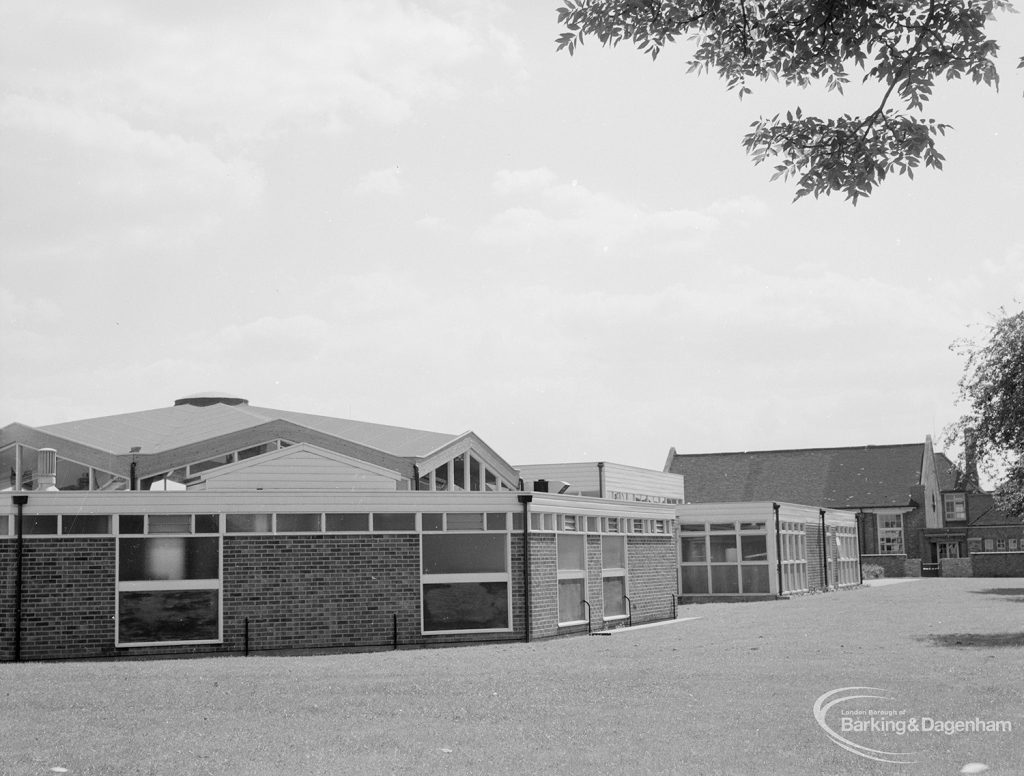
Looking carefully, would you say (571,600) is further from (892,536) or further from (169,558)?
(892,536)

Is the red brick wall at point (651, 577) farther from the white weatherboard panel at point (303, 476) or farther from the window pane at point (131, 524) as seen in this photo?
the window pane at point (131, 524)

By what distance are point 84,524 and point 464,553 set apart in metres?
6.85

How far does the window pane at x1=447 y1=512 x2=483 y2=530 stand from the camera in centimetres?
2317

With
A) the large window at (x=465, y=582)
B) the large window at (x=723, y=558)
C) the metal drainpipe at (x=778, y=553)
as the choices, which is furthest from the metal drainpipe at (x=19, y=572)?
the metal drainpipe at (x=778, y=553)

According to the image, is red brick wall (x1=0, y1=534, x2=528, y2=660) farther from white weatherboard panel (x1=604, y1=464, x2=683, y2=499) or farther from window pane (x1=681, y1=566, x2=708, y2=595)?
white weatherboard panel (x1=604, y1=464, x2=683, y2=499)

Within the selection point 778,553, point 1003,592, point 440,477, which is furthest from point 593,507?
point 1003,592

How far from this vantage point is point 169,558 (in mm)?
21578

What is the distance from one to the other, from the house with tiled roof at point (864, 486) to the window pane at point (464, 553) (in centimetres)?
4571

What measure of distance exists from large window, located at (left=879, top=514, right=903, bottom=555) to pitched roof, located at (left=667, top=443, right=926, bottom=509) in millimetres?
1000

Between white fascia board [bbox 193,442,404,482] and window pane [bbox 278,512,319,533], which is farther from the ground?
white fascia board [bbox 193,442,404,482]

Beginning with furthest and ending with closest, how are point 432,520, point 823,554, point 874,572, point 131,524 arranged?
point 874,572 < point 823,554 < point 432,520 < point 131,524

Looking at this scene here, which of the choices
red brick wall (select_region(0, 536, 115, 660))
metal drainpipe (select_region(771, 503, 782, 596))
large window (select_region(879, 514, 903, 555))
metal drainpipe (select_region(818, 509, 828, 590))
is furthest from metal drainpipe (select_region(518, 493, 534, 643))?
large window (select_region(879, 514, 903, 555))

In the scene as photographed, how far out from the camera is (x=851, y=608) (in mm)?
32656

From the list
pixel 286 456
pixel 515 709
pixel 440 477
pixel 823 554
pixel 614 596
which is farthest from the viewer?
pixel 823 554
